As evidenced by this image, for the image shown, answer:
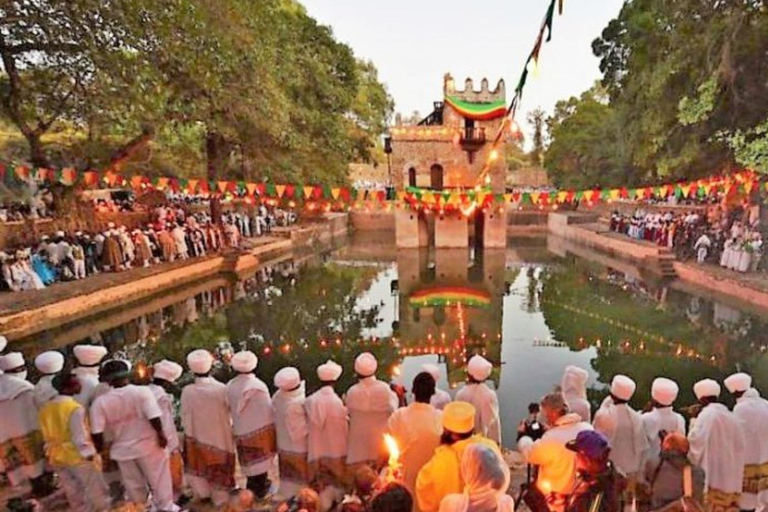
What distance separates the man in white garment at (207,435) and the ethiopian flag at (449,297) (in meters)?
11.1

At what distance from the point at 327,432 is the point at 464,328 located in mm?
8821

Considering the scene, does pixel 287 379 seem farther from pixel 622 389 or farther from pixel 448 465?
pixel 622 389

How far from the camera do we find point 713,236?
16.1 m

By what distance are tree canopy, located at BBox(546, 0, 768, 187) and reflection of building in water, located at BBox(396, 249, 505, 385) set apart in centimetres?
602

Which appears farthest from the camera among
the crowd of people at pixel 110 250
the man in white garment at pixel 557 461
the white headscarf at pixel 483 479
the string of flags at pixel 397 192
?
the string of flags at pixel 397 192

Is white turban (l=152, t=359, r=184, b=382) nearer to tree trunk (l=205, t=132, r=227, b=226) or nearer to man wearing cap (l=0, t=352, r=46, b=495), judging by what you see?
man wearing cap (l=0, t=352, r=46, b=495)

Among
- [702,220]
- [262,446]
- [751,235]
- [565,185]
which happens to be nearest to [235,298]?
[262,446]

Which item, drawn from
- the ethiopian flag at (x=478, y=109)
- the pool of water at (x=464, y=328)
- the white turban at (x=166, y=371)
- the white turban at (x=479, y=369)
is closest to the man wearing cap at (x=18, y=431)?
the white turban at (x=166, y=371)

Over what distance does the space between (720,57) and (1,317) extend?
51.1 ft

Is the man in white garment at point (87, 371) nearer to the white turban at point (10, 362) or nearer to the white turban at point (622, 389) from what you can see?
the white turban at point (10, 362)

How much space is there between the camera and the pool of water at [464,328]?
908 centimetres

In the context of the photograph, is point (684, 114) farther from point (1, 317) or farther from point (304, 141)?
point (1, 317)

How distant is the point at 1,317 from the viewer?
30.9 feet

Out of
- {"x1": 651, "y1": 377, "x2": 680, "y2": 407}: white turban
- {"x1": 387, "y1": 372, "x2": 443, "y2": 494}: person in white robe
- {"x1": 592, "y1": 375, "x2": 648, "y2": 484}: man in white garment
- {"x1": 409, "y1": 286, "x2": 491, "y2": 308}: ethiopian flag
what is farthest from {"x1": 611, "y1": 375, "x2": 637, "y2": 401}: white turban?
{"x1": 409, "y1": 286, "x2": 491, "y2": 308}: ethiopian flag
